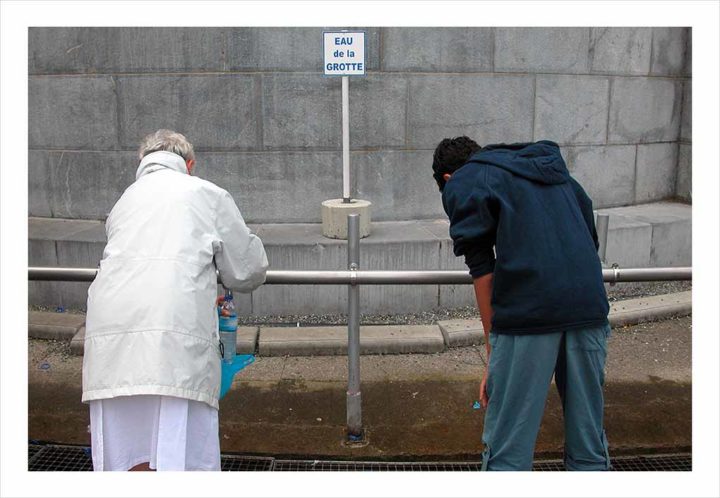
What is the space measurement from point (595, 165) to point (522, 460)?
212 inches

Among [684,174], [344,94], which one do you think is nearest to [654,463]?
[344,94]

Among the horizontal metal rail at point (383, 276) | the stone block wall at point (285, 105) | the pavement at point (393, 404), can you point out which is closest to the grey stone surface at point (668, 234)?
the stone block wall at point (285, 105)

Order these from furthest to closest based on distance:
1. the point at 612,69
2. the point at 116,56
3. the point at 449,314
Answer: the point at 612,69 < the point at 116,56 < the point at 449,314

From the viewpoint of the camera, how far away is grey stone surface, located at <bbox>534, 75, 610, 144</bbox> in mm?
6824

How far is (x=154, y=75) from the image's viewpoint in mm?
6398

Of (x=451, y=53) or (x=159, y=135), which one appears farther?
(x=451, y=53)

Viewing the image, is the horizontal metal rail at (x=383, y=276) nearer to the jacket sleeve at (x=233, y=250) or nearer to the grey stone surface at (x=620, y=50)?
the jacket sleeve at (x=233, y=250)

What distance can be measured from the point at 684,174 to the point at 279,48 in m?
5.13

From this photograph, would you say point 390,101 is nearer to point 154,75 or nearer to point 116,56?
point 154,75

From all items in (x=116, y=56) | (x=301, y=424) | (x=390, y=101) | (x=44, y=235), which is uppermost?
(x=116, y=56)

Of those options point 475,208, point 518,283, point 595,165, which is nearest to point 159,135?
point 475,208

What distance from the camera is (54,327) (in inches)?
219

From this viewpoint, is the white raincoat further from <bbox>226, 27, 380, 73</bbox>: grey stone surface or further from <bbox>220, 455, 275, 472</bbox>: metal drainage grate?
<bbox>226, 27, 380, 73</bbox>: grey stone surface

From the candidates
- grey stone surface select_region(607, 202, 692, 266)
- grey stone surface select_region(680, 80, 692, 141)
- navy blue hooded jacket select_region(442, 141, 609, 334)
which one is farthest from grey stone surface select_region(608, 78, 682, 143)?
navy blue hooded jacket select_region(442, 141, 609, 334)
